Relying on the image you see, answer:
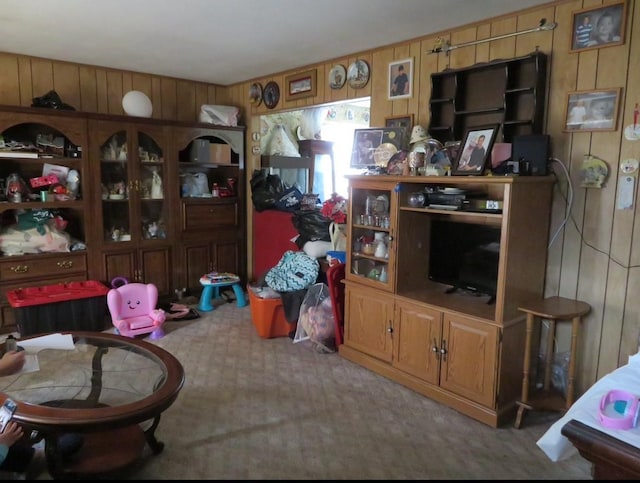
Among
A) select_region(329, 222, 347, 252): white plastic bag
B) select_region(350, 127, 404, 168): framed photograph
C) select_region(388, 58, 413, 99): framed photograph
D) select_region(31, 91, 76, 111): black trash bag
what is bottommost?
select_region(329, 222, 347, 252): white plastic bag

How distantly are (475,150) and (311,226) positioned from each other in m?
1.70

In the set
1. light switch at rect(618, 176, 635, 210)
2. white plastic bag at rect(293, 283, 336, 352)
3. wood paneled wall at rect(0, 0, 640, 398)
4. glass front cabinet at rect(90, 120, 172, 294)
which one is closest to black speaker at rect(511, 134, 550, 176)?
wood paneled wall at rect(0, 0, 640, 398)

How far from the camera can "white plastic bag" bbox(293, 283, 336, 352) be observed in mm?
3441

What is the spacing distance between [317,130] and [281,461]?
3885 millimetres

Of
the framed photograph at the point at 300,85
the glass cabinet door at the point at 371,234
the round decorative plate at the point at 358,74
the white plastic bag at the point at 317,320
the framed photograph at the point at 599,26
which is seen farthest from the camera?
the framed photograph at the point at 300,85

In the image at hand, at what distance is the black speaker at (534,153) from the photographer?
246 centimetres

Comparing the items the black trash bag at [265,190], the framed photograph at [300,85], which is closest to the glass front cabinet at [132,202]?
the black trash bag at [265,190]

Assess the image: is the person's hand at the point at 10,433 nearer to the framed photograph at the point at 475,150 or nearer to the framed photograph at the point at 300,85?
the framed photograph at the point at 475,150

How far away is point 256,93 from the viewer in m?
4.63

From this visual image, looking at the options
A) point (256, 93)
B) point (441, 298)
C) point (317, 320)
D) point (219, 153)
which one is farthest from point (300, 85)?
point (441, 298)

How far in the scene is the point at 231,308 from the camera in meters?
4.39

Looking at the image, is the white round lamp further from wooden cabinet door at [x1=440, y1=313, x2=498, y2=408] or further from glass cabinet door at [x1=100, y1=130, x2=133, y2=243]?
wooden cabinet door at [x1=440, y1=313, x2=498, y2=408]

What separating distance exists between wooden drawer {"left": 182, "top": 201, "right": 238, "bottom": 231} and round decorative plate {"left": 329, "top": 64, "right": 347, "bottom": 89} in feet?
5.46

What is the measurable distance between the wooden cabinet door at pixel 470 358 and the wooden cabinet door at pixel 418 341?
55 mm
